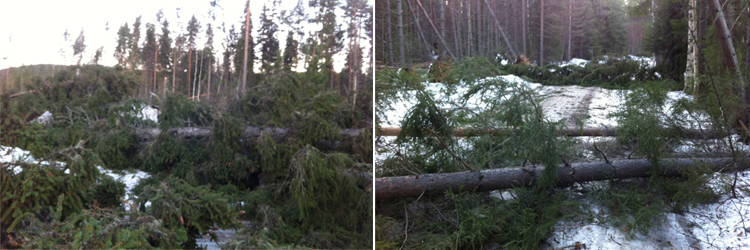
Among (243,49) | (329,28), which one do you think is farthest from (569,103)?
(243,49)

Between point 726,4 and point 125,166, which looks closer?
point 726,4

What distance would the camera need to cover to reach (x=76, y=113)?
309 cm

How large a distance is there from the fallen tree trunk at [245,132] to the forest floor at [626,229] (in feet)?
7.44

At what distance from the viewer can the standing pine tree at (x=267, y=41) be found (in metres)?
3.09

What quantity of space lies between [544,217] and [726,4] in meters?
0.79

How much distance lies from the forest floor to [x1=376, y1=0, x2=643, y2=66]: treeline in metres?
0.13

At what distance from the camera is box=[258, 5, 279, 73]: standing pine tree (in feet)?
10.1

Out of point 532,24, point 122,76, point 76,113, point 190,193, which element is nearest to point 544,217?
point 532,24

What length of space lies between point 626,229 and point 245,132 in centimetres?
306

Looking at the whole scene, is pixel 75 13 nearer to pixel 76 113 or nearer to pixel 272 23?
pixel 76 113

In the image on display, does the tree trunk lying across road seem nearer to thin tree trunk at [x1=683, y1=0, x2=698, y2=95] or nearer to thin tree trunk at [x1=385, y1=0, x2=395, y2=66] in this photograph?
thin tree trunk at [x1=385, y1=0, x2=395, y2=66]

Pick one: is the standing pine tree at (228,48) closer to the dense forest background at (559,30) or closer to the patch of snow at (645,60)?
the dense forest background at (559,30)

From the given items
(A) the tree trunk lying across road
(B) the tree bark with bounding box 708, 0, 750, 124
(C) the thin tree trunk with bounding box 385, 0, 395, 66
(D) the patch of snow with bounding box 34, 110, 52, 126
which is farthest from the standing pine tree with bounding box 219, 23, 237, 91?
(B) the tree bark with bounding box 708, 0, 750, 124

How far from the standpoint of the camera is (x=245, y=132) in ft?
11.6
